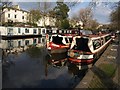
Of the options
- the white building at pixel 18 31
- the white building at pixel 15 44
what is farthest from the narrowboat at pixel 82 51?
the white building at pixel 18 31

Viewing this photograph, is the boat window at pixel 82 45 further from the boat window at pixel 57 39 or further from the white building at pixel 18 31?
the white building at pixel 18 31

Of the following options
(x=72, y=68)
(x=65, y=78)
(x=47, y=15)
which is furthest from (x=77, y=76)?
(x=47, y=15)

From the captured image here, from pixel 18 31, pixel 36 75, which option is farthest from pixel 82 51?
pixel 18 31

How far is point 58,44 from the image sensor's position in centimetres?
3083

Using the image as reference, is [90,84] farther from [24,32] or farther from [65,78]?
[24,32]

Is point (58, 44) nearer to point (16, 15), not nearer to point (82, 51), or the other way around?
point (82, 51)

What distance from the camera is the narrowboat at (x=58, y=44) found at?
3025 cm

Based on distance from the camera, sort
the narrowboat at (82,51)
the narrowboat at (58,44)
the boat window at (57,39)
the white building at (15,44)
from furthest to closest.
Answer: the white building at (15,44), the boat window at (57,39), the narrowboat at (58,44), the narrowboat at (82,51)

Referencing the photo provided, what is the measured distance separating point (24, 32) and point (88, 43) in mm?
Answer: 29966

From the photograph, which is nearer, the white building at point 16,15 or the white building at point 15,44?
the white building at point 15,44

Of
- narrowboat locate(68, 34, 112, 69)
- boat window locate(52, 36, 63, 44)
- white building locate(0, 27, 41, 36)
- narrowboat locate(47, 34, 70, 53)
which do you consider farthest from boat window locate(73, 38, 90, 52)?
white building locate(0, 27, 41, 36)

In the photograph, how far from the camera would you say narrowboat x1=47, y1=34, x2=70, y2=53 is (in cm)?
3025

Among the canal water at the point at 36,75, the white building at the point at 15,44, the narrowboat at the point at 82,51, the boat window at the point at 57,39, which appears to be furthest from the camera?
the white building at the point at 15,44

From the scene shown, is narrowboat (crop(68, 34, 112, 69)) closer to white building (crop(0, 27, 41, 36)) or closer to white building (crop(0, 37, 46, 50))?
white building (crop(0, 37, 46, 50))
